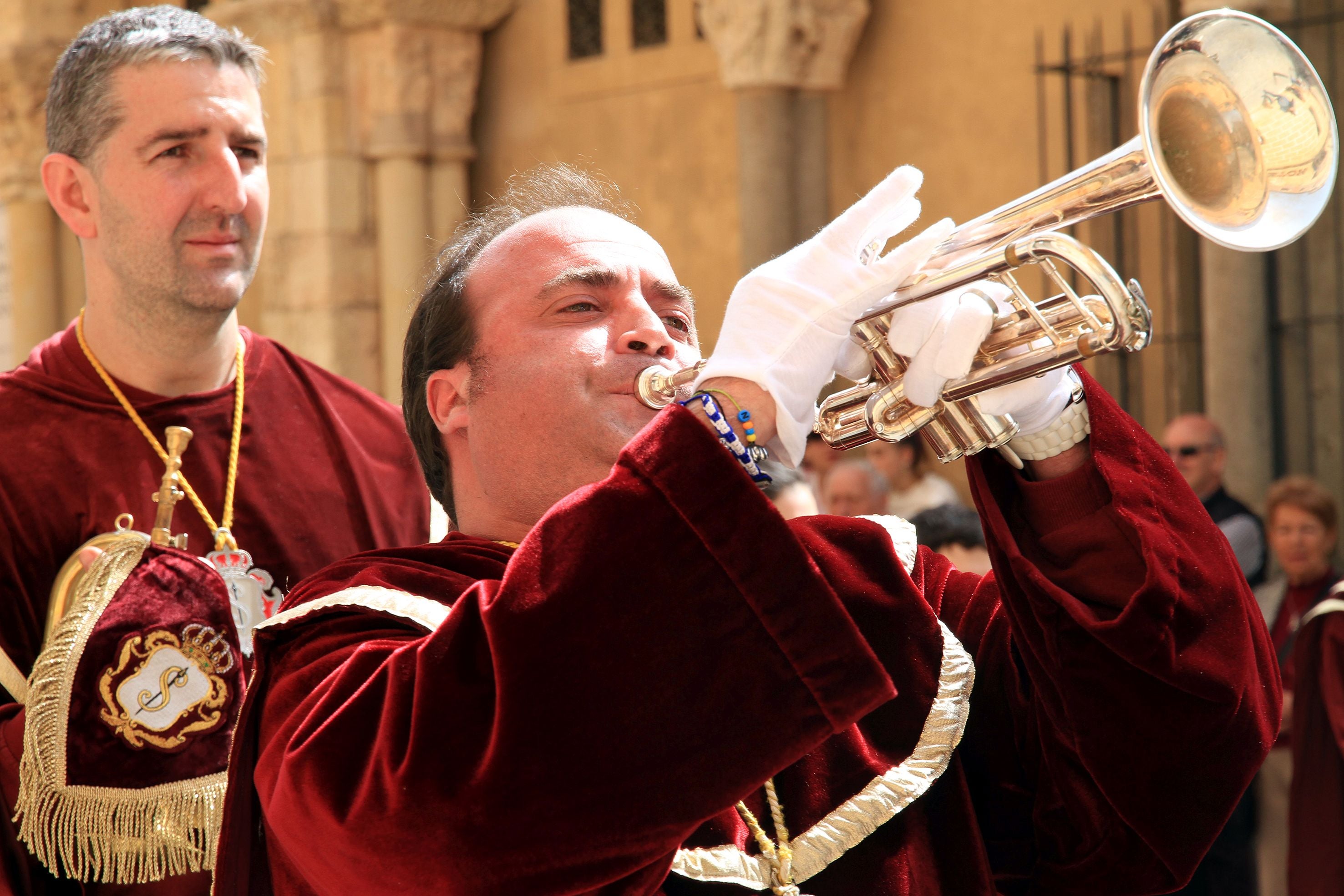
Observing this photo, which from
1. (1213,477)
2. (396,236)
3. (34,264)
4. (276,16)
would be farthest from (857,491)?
(34,264)

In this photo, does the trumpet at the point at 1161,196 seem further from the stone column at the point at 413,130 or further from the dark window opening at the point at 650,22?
the stone column at the point at 413,130

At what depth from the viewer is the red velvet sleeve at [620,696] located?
4.75ft

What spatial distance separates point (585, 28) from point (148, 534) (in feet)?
19.4

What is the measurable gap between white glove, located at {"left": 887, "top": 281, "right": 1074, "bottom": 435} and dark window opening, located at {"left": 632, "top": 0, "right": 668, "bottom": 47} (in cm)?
614

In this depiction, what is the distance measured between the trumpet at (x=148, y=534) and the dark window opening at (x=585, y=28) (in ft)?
18.6

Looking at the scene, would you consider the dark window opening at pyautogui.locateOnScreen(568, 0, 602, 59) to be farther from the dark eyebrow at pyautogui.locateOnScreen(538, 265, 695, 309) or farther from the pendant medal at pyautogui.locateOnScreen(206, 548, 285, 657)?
the dark eyebrow at pyautogui.locateOnScreen(538, 265, 695, 309)

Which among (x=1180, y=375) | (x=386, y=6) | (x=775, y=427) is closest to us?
(x=775, y=427)

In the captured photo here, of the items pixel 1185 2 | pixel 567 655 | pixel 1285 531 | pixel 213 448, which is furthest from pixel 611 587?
pixel 1185 2

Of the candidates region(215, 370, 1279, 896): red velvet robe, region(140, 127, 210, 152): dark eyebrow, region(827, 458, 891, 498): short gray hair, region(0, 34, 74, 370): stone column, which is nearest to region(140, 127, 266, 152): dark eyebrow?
region(140, 127, 210, 152): dark eyebrow

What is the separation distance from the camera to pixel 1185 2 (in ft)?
18.0

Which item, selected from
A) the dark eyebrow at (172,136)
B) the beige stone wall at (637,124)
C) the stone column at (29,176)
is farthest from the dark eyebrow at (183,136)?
the stone column at (29,176)

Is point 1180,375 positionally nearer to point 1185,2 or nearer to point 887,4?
point 1185,2

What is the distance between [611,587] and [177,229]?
135 cm

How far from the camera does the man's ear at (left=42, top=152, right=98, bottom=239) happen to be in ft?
8.30
